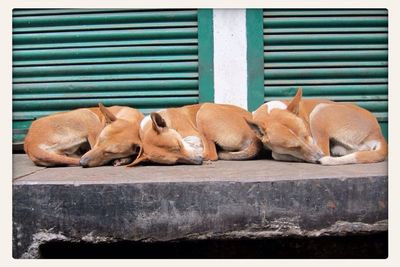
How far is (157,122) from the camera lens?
392 centimetres

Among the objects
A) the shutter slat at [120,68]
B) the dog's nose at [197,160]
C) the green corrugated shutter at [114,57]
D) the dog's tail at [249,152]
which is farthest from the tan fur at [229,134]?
the shutter slat at [120,68]

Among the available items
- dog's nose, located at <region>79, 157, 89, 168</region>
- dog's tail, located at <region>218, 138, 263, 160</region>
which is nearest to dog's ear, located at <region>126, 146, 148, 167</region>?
dog's nose, located at <region>79, 157, 89, 168</region>

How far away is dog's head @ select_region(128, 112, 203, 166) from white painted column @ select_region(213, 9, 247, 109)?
966 mm

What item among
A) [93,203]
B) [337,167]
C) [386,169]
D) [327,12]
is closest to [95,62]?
[93,203]

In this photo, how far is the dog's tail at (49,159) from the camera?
4004mm

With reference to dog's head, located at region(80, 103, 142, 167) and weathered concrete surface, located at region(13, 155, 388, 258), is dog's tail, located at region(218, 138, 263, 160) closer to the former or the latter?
dog's head, located at region(80, 103, 142, 167)

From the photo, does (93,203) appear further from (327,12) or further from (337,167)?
(327,12)

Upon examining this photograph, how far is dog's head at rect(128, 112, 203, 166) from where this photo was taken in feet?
12.6

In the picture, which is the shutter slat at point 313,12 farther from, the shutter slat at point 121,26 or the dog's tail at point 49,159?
the dog's tail at point 49,159

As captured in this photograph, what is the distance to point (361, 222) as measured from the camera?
3.12 m

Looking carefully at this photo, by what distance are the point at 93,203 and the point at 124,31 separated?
2.24m

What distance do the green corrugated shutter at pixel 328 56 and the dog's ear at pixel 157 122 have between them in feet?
4.29

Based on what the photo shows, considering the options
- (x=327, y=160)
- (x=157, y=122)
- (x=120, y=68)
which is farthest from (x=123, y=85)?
(x=327, y=160)

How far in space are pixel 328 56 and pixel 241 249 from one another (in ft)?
7.04
